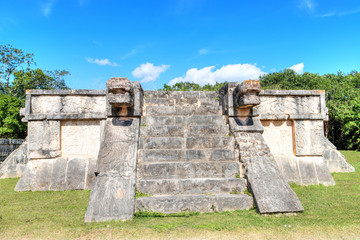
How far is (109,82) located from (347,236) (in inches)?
143

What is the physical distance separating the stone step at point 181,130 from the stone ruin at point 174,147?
0.06ft

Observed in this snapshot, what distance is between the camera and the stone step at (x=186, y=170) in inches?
140

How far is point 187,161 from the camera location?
3.79 m

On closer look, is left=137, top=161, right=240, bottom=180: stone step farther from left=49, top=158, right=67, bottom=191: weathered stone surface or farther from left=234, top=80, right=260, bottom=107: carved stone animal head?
left=49, top=158, right=67, bottom=191: weathered stone surface

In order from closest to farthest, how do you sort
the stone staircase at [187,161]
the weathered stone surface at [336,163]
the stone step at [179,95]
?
1. the stone staircase at [187,161]
2. the stone step at [179,95]
3. the weathered stone surface at [336,163]

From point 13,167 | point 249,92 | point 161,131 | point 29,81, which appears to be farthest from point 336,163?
point 29,81

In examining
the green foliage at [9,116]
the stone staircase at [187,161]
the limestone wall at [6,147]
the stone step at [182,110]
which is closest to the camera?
the stone staircase at [187,161]

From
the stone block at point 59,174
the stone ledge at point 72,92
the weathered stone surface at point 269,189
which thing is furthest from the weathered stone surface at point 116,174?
the weathered stone surface at point 269,189

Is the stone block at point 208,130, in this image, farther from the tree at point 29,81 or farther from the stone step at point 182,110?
the tree at point 29,81

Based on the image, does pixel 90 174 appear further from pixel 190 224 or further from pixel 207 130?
pixel 190 224

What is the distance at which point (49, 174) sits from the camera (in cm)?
442

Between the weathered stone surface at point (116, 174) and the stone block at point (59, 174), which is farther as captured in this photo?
the stone block at point (59, 174)

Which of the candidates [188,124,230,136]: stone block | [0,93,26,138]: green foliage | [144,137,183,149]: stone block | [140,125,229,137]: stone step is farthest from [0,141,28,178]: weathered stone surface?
[0,93,26,138]: green foliage

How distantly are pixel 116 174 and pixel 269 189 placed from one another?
7.27 ft
